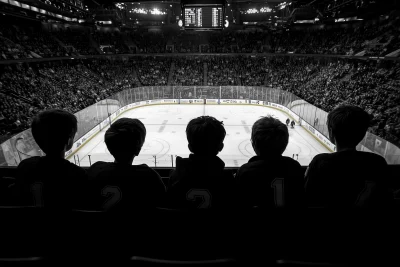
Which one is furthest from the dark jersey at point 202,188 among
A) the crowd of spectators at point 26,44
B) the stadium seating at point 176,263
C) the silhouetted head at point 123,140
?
the crowd of spectators at point 26,44

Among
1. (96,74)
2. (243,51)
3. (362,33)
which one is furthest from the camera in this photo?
(243,51)

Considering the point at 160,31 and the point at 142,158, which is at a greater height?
the point at 160,31

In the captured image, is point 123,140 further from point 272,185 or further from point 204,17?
point 204,17

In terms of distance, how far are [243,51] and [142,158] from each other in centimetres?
3103

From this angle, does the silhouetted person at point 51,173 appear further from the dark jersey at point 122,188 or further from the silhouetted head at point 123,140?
the silhouetted head at point 123,140

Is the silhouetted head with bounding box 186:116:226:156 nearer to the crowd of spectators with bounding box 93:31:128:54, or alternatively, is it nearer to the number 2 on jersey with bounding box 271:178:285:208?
the number 2 on jersey with bounding box 271:178:285:208

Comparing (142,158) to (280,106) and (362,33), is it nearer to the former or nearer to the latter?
(280,106)

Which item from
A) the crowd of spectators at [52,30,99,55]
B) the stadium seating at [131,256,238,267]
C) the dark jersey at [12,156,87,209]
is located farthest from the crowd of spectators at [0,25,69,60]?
the stadium seating at [131,256,238,267]

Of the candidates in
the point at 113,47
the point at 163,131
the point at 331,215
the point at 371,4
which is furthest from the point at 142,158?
the point at 113,47

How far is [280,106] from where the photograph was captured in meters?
25.6

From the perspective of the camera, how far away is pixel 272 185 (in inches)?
87.9

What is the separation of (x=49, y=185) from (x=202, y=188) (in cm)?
135

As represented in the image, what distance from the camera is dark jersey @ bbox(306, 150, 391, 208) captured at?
2.22m

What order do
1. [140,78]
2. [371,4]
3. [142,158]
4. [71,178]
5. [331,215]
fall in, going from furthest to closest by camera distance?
[140,78], [371,4], [142,158], [71,178], [331,215]
